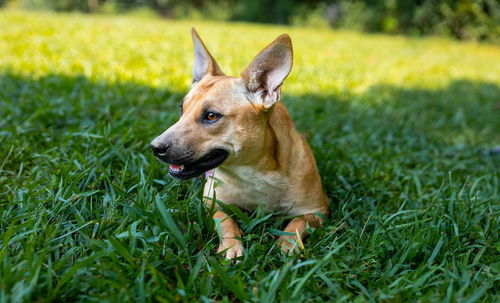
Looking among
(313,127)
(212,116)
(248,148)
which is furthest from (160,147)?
(313,127)

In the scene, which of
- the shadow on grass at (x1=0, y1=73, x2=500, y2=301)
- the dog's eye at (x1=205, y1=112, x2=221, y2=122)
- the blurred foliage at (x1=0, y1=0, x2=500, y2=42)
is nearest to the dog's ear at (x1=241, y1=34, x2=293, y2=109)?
the dog's eye at (x1=205, y1=112, x2=221, y2=122)

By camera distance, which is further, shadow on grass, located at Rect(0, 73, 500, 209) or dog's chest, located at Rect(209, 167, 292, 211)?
shadow on grass, located at Rect(0, 73, 500, 209)

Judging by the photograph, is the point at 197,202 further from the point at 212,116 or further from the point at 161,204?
the point at 212,116

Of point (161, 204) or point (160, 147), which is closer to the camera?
point (161, 204)

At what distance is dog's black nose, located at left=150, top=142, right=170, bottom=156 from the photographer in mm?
2367

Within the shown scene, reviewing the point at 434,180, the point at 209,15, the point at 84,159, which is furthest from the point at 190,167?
the point at 209,15

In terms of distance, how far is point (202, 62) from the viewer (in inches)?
123

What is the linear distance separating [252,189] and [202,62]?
1.11 meters

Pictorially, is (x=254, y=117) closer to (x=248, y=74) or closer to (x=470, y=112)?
(x=248, y=74)

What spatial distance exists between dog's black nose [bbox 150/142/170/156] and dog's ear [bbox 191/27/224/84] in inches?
34.7

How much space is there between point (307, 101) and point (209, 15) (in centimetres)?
1848

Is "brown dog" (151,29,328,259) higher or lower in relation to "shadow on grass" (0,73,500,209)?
higher

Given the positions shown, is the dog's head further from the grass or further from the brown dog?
the grass

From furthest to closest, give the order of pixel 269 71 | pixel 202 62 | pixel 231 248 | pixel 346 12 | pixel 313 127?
pixel 346 12
pixel 313 127
pixel 202 62
pixel 269 71
pixel 231 248
